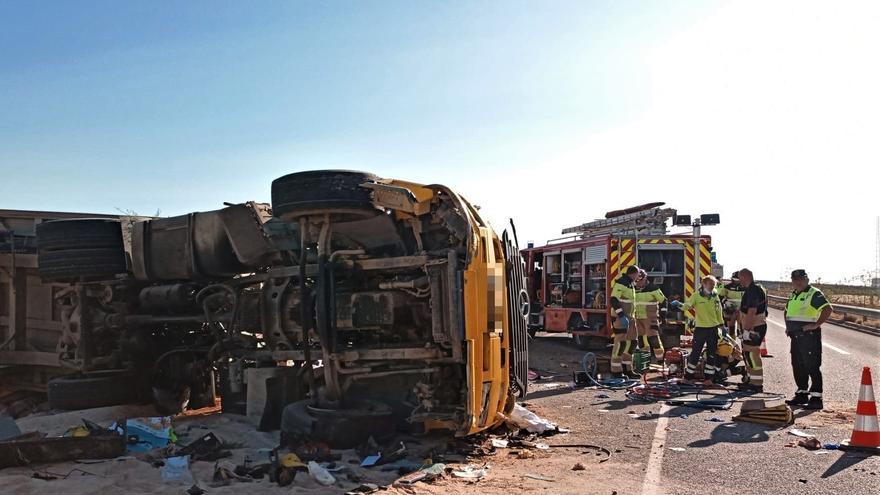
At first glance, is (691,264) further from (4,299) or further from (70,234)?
(4,299)

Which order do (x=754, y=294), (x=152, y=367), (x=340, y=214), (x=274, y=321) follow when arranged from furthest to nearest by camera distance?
(x=754, y=294) → (x=152, y=367) → (x=274, y=321) → (x=340, y=214)

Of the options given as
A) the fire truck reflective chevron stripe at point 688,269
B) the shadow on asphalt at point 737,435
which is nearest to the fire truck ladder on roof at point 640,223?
the fire truck reflective chevron stripe at point 688,269

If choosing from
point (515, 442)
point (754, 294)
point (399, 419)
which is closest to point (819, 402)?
point (754, 294)

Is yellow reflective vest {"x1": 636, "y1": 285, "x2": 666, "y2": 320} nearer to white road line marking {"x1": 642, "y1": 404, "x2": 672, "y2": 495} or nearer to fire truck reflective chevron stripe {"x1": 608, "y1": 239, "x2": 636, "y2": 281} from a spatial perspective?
fire truck reflective chevron stripe {"x1": 608, "y1": 239, "x2": 636, "y2": 281}

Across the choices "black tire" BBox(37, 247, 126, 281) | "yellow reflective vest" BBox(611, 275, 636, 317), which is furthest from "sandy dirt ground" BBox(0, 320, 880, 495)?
"yellow reflective vest" BBox(611, 275, 636, 317)

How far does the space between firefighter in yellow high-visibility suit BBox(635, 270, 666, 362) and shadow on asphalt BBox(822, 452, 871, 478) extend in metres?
4.89

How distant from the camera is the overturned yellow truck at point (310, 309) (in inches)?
216

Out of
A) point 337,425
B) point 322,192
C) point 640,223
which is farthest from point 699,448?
point 640,223

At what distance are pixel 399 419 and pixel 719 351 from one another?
5571 mm

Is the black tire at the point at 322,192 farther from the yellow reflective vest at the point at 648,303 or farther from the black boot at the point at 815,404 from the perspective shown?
the yellow reflective vest at the point at 648,303

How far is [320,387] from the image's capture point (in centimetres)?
596

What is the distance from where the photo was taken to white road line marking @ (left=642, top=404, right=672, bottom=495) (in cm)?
476

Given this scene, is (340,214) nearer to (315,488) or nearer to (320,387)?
(320,387)

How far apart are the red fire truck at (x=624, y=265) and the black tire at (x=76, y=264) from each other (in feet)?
28.3
